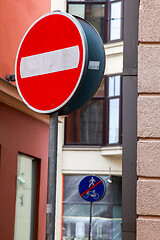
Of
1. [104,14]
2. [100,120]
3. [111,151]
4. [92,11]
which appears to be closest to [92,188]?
[111,151]

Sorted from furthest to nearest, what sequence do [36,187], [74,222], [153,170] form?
[74,222], [36,187], [153,170]

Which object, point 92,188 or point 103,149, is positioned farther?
point 103,149

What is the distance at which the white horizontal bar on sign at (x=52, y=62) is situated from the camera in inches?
129

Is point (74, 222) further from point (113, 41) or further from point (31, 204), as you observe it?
point (31, 204)

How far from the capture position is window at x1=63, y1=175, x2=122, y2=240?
67.8ft

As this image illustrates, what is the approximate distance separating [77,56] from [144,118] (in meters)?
1.59

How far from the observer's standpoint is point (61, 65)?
10.8ft

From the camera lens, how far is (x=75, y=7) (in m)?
22.4

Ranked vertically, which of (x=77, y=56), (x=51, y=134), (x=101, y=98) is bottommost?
(x=51, y=134)

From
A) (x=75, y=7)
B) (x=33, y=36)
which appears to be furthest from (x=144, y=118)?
(x=75, y=7)

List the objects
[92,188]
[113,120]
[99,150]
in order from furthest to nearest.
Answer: [99,150] → [113,120] → [92,188]

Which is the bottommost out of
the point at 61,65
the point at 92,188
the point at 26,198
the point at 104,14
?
the point at 26,198

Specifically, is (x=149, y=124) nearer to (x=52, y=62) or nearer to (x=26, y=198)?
(x=52, y=62)

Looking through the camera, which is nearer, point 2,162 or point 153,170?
point 153,170
